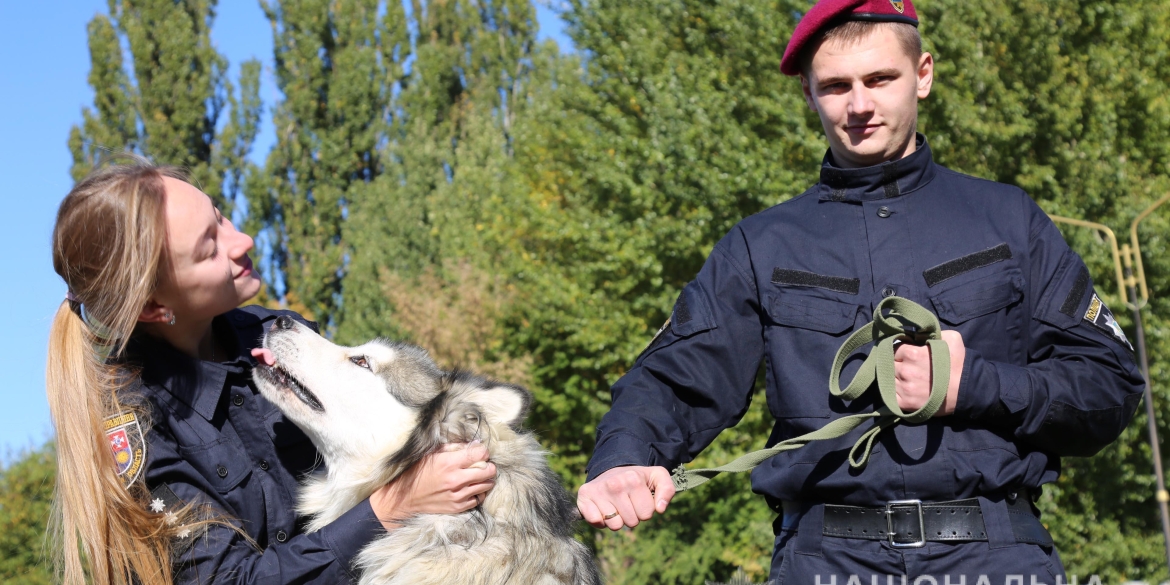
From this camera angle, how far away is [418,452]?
3.36 meters

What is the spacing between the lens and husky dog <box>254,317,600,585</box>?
312cm

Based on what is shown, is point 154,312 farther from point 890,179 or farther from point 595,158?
point 595,158

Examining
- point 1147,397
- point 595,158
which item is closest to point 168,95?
point 595,158

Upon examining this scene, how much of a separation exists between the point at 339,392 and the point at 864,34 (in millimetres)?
2140

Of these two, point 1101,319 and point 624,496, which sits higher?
point 1101,319

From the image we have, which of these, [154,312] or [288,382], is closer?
[154,312]

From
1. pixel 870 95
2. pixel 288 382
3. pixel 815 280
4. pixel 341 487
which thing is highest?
pixel 870 95

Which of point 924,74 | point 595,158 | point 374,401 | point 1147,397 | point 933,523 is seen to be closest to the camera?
point 933,523

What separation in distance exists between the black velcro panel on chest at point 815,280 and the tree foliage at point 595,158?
2.80m

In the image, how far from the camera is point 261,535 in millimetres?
3301

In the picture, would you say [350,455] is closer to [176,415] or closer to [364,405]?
[364,405]

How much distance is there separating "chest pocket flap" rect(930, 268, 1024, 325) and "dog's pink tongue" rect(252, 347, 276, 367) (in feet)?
7.39

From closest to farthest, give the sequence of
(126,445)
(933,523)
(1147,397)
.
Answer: (933,523) → (126,445) → (1147,397)

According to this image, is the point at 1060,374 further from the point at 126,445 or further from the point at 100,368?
the point at 100,368
